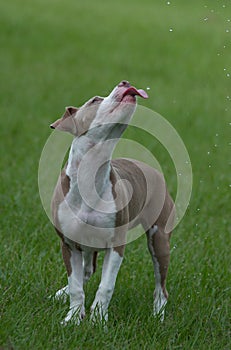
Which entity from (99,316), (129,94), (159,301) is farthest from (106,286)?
(129,94)

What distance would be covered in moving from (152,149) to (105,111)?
5519 mm

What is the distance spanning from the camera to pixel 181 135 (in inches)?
436

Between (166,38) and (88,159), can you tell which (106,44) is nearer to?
(166,38)

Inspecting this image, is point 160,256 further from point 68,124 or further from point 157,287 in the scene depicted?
point 68,124

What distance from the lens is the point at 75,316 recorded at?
4.56 metres

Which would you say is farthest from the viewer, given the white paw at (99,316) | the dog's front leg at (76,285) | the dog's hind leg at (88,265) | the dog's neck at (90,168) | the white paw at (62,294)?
the dog's hind leg at (88,265)

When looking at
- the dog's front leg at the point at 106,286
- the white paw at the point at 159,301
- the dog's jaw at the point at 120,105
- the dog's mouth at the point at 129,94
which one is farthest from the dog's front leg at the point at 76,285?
the dog's mouth at the point at 129,94

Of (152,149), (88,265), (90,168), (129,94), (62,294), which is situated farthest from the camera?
(152,149)

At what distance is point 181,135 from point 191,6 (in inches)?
503

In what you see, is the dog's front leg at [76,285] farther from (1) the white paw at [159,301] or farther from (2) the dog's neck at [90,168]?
(1) the white paw at [159,301]

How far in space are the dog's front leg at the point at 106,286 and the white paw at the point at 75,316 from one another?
0.08m

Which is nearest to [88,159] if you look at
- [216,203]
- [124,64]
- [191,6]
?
[216,203]

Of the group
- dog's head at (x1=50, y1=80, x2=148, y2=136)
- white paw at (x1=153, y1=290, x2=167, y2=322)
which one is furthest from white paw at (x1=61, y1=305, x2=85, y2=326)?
dog's head at (x1=50, y1=80, x2=148, y2=136)

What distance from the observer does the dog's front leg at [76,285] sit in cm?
474
